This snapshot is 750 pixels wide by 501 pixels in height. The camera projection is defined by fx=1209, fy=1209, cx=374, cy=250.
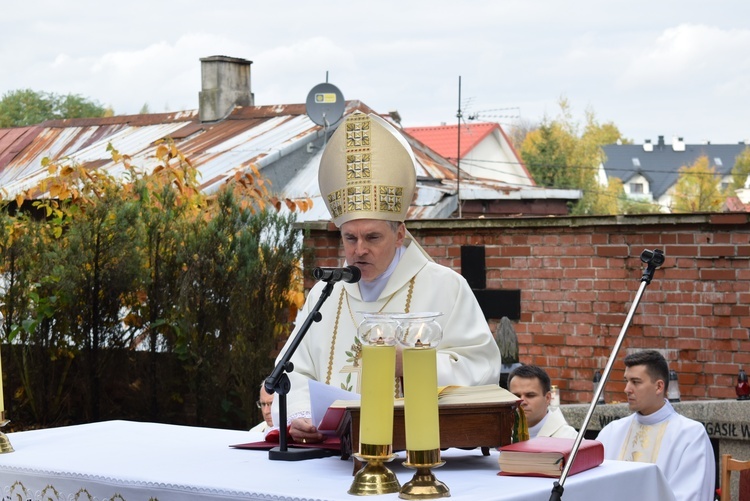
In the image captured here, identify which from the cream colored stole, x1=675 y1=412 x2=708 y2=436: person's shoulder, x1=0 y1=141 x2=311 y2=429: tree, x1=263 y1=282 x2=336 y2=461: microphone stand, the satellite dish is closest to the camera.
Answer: x1=263 y1=282 x2=336 y2=461: microphone stand

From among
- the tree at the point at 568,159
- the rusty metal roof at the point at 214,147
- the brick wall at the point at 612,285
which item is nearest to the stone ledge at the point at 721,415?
the brick wall at the point at 612,285

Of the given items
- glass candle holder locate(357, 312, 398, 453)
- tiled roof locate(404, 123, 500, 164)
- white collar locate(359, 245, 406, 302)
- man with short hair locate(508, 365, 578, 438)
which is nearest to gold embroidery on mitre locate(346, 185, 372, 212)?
white collar locate(359, 245, 406, 302)

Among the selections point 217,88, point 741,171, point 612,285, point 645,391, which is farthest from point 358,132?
point 741,171

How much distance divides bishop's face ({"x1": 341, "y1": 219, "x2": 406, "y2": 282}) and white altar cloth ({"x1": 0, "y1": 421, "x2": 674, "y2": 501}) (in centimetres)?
75

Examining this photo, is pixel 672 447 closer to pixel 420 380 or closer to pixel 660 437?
pixel 660 437

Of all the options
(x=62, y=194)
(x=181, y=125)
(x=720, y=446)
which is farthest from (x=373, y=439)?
(x=181, y=125)

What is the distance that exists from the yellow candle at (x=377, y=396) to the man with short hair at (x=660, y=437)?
10.3 ft

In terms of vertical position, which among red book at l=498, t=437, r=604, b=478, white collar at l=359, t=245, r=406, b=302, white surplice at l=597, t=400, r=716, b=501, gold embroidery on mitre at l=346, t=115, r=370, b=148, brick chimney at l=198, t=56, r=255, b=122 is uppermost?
brick chimney at l=198, t=56, r=255, b=122

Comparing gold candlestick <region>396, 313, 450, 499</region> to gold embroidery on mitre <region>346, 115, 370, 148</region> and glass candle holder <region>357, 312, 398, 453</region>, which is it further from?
gold embroidery on mitre <region>346, 115, 370, 148</region>

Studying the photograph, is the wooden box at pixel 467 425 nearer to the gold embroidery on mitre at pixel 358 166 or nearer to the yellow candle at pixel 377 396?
the yellow candle at pixel 377 396

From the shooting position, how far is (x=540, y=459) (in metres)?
3.30

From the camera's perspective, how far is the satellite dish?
14.1 metres

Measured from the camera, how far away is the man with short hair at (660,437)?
588 centimetres

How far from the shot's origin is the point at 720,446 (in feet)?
23.1
